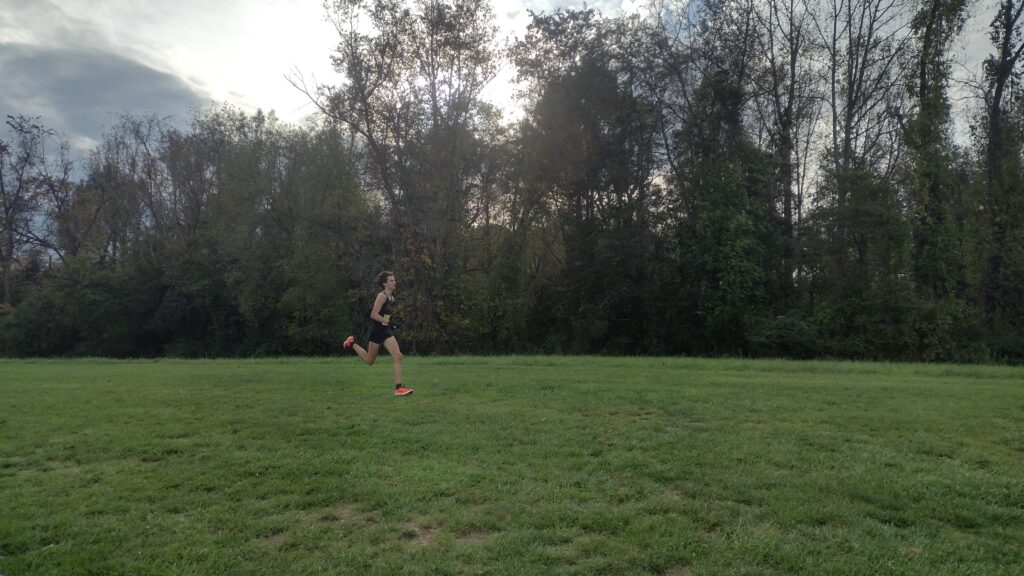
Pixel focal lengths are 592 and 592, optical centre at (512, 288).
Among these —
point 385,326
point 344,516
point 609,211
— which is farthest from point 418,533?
point 609,211

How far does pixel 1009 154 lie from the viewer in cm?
2875

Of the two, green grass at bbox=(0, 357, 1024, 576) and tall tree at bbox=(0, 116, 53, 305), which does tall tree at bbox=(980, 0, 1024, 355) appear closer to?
green grass at bbox=(0, 357, 1024, 576)

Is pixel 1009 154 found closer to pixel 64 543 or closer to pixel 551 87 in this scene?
pixel 551 87

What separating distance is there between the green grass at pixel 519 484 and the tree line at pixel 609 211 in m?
21.0

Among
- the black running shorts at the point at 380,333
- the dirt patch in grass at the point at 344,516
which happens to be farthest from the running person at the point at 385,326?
the dirt patch in grass at the point at 344,516

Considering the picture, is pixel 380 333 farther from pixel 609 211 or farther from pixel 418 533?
pixel 609 211

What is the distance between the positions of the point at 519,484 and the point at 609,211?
99.1 feet

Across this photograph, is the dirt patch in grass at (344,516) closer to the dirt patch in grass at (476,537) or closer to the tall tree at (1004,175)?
the dirt patch in grass at (476,537)

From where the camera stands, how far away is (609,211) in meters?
34.4

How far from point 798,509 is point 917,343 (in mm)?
27252

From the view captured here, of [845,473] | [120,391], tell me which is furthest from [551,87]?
[845,473]

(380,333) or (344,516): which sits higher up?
(380,333)

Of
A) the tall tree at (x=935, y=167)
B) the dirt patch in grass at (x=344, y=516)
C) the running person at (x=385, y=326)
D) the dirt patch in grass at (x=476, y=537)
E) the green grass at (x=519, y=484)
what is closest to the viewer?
the green grass at (x=519, y=484)

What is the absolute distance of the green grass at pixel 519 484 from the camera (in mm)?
3979
